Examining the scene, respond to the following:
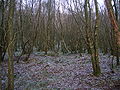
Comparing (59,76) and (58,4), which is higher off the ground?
(58,4)

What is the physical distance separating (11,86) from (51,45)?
2182cm

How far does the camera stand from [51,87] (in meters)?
8.75

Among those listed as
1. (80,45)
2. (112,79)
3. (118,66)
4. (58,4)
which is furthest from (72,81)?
(58,4)

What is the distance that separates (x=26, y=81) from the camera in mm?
9836

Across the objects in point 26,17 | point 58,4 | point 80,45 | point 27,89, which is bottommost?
point 27,89

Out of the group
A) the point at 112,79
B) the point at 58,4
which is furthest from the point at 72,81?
the point at 58,4

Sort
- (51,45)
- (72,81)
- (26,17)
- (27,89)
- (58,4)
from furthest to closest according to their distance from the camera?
(51,45) < (58,4) < (26,17) < (72,81) < (27,89)

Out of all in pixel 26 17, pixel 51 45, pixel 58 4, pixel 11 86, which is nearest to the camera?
pixel 11 86

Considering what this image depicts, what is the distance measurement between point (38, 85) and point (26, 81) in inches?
41.8

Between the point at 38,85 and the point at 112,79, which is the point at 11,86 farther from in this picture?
the point at 112,79

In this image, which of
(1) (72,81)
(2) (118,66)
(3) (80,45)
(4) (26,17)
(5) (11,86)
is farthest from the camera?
(3) (80,45)

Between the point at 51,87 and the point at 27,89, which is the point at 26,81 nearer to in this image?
the point at 27,89

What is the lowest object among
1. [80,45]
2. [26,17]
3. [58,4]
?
[80,45]

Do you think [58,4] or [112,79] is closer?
[112,79]
